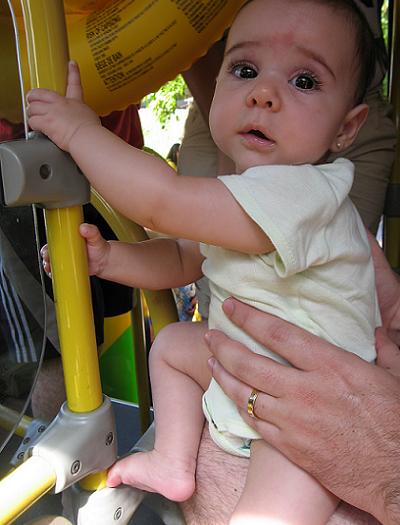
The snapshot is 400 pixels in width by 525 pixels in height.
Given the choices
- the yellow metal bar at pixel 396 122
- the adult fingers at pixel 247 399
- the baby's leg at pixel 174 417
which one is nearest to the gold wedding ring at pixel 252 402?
the adult fingers at pixel 247 399

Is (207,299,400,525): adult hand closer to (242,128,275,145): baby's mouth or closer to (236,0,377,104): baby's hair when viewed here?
(242,128,275,145): baby's mouth

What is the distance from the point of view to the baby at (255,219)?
72 centimetres

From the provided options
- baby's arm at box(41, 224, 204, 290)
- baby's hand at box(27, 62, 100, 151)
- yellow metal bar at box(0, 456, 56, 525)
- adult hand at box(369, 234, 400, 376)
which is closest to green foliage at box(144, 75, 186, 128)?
adult hand at box(369, 234, 400, 376)

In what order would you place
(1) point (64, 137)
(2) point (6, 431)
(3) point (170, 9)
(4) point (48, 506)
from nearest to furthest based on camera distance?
(1) point (64, 137) < (2) point (6, 431) < (4) point (48, 506) < (3) point (170, 9)

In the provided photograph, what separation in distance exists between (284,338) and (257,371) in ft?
0.21

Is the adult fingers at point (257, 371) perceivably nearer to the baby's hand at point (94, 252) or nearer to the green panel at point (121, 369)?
the baby's hand at point (94, 252)

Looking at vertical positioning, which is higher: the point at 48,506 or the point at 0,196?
the point at 0,196

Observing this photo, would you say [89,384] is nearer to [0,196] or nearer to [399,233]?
[0,196]

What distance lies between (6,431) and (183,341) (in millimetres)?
319

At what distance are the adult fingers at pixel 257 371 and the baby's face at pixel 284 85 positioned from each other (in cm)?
28

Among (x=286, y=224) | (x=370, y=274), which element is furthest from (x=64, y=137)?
(x=370, y=274)

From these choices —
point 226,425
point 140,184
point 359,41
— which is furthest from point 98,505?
point 359,41

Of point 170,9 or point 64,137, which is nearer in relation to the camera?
point 64,137

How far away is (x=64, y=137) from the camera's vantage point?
2.23ft
